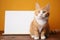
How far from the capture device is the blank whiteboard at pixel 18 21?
4.22 ft

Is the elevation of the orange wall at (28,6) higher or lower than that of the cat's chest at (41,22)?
higher

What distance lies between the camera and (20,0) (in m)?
1.37

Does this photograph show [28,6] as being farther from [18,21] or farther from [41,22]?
[41,22]

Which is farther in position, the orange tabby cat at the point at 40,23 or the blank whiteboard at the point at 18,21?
the blank whiteboard at the point at 18,21

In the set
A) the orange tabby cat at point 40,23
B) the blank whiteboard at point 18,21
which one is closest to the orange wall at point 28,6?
the blank whiteboard at point 18,21

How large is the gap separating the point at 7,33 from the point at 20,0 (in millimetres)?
358

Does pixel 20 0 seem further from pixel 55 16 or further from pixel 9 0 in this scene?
pixel 55 16

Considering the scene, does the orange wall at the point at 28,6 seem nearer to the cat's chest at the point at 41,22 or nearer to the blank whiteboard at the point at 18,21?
the blank whiteboard at the point at 18,21

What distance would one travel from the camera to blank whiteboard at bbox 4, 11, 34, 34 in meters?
1.29

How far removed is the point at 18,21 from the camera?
1.31m

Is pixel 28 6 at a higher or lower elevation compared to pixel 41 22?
higher

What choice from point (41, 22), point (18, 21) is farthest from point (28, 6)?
point (41, 22)

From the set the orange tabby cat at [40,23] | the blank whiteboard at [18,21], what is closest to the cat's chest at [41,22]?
the orange tabby cat at [40,23]

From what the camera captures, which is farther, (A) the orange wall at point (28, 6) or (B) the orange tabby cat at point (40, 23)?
(A) the orange wall at point (28, 6)
